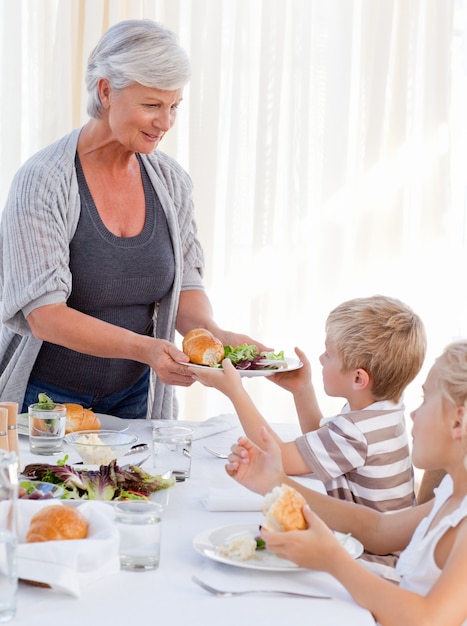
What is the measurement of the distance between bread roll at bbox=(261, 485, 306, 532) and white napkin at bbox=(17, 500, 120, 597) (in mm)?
220

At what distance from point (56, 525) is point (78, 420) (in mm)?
863

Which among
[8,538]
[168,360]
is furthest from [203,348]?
[8,538]

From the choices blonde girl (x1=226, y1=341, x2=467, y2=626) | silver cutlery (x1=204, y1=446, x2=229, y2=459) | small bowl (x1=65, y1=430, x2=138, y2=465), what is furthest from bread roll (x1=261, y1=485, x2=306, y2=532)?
silver cutlery (x1=204, y1=446, x2=229, y2=459)

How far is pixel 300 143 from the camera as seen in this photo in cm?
402

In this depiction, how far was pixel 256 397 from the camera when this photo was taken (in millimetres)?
4066

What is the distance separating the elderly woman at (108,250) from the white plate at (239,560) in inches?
29.7

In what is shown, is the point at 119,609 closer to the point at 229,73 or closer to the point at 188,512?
the point at 188,512

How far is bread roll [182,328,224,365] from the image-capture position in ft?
7.02

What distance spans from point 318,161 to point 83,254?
6.63 feet

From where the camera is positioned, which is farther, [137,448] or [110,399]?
[110,399]

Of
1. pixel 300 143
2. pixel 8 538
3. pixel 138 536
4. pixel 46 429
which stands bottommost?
pixel 46 429

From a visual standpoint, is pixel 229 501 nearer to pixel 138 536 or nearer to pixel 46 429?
pixel 138 536

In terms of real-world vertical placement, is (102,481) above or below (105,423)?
above

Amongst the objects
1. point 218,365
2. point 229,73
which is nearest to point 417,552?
point 218,365
